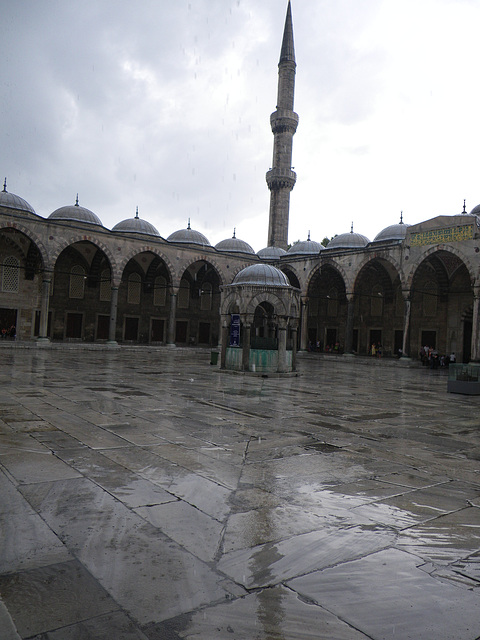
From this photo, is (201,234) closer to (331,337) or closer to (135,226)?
(135,226)

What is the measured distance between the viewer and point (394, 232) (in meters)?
28.9

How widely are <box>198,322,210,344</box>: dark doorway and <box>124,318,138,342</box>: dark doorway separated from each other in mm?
4459

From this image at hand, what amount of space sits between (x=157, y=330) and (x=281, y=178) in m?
13.8

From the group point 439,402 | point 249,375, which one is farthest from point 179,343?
point 439,402

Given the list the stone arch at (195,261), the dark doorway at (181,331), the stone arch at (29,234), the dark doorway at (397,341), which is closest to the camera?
the stone arch at (29,234)

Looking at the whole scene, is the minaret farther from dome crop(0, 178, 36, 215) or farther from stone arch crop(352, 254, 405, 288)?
dome crop(0, 178, 36, 215)

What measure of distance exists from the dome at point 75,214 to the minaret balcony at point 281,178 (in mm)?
12803

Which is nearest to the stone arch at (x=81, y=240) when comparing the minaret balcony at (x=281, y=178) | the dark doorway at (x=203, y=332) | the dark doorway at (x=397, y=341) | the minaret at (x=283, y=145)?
the dark doorway at (x=203, y=332)

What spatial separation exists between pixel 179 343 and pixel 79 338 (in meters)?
6.56

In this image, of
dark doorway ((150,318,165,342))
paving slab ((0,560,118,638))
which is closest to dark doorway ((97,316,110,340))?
dark doorway ((150,318,165,342))

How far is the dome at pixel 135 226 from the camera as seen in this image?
30406 millimetres

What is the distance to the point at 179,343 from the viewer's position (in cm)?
3195

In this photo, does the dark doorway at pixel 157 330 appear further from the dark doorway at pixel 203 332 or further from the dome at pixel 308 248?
the dome at pixel 308 248

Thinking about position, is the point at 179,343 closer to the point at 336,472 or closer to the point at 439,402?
the point at 439,402
